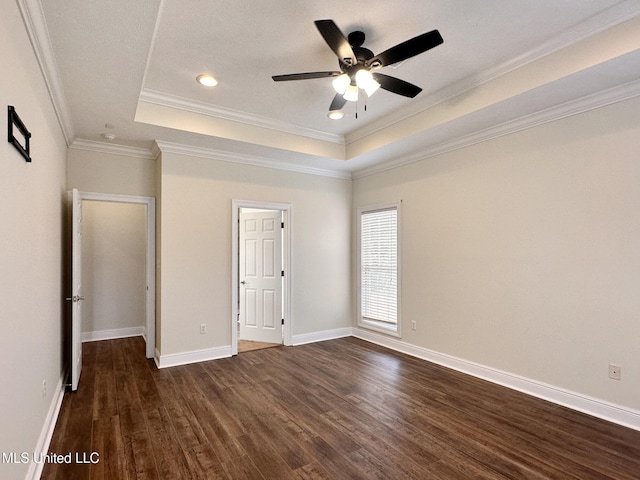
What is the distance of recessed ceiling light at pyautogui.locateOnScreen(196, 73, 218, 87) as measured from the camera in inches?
129

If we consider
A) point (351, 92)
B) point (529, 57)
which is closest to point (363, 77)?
point (351, 92)

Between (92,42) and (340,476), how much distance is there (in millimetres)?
3258

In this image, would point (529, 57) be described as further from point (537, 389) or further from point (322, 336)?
point (322, 336)

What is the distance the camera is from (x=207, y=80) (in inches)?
131

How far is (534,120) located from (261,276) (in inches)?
159

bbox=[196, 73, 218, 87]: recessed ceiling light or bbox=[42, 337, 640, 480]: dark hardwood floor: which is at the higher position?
bbox=[196, 73, 218, 87]: recessed ceiling light

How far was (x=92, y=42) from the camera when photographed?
2.31 m

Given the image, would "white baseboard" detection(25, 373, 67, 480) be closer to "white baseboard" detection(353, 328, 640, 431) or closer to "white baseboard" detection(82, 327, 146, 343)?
"white baseboard" detection(82, 327, 146, 343)

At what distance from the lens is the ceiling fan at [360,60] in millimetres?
2193

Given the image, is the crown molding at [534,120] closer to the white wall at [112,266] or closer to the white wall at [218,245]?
the white wall at [218,245]

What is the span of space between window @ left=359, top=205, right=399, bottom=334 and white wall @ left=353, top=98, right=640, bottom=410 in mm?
445

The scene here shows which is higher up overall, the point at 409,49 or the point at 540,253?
the point at 409,49

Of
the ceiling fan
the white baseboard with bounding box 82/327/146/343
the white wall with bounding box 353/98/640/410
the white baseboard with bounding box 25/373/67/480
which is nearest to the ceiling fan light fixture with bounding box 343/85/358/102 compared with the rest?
the ceiling fan

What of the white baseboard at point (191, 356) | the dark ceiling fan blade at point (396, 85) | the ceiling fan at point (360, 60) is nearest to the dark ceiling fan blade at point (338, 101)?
the ceiling fan at point (360, 60)
